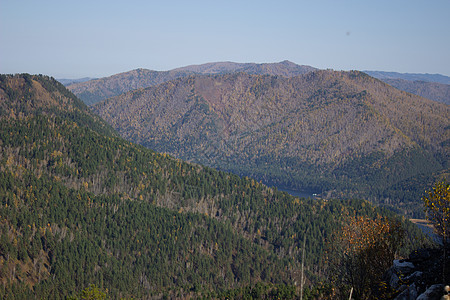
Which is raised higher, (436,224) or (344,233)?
(436,224)

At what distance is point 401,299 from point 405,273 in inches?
193

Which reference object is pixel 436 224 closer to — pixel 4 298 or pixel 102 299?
pixel 102 299

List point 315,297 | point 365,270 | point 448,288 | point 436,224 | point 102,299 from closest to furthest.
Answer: point 448,288
point 436,224
point 365,270
point 102,299
point 315,297

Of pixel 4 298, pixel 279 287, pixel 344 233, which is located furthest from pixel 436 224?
pixel 4 298

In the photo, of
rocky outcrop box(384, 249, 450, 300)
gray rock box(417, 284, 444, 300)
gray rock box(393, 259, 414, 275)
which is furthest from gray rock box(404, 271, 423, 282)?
gray rock box(417, 284, 444, 300)

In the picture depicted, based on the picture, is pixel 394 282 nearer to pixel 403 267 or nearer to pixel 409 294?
pixel 403 267

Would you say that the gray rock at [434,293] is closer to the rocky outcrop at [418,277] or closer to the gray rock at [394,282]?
the rocky outcrop at [418,277]

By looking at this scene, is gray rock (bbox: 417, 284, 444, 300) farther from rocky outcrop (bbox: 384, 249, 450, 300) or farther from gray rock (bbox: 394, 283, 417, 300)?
gray rock (bbox: 394, 283, 417, 300)

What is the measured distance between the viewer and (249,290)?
18812 cm

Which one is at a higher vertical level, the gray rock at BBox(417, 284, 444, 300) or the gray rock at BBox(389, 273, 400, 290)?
the gray rock at BBox(417, 284, 444, 300)

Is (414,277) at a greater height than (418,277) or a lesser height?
lesser

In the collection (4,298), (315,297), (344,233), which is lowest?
(4,298)

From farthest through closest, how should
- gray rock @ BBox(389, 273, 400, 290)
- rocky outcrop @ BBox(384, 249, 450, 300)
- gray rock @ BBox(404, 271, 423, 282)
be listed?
gray rock @ BBox(389, 273, 400, 290) < gray rock @ BBox(404, 271, 423, 282) < rocky outcrop @ BBox(384, 249, 450, 300)

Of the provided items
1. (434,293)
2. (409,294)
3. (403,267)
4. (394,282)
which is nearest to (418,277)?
(409,294)
